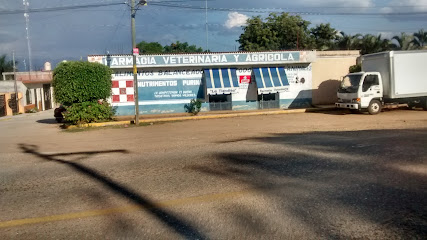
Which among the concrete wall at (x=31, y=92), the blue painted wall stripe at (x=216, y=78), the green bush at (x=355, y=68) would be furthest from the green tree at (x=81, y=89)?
the concrete wall at (x=31, y=92)

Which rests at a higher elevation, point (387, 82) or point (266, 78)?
point (266, 78)

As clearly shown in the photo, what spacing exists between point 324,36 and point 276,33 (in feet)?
18.7

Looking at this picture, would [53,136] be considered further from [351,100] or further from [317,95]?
[317,95]

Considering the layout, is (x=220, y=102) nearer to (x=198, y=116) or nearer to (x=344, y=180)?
(x=198, y=116)

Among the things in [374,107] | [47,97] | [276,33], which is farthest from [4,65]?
[374,107]

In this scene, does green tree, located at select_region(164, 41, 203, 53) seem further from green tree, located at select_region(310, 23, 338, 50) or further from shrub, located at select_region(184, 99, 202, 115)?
shrub, located at select_region(184, 99, 202, 115)

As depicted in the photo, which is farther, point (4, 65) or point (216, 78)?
point (4, 65)

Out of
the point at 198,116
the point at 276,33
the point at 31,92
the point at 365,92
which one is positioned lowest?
the point at 198,116

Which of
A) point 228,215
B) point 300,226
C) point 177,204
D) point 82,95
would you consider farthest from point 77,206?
point 82,95

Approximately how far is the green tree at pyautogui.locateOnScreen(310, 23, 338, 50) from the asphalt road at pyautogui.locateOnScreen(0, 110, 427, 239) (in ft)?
112

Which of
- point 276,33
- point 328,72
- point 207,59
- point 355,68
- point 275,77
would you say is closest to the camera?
point 207,59

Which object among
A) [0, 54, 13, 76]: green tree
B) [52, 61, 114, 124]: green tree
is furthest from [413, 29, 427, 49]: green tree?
[0, 54, 13, 76]: green tree

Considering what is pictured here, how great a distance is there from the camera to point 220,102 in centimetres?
2189

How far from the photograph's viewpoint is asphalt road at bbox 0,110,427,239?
14.6ft
